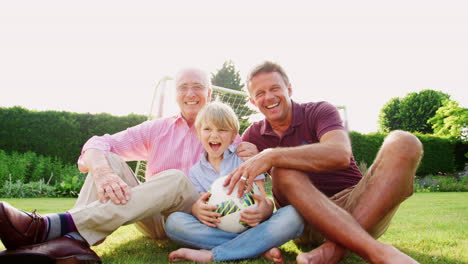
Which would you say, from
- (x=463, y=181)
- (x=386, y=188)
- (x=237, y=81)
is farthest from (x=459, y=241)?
(x=237, y=81)

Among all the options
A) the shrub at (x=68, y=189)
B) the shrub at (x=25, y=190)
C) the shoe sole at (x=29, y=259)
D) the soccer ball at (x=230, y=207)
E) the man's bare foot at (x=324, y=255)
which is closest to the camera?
the shoe sole at (x=29, y=259)

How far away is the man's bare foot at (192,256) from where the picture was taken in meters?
2.24

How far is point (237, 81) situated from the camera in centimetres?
2939

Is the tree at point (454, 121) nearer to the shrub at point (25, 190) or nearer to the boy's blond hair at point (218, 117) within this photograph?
the shrub at point (25, 190)

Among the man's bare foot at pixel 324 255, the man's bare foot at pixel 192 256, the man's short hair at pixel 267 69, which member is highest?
the man's short hair at pixel 267 69

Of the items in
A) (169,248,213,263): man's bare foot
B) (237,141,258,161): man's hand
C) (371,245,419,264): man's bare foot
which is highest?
(237,141,258,161): man's hand

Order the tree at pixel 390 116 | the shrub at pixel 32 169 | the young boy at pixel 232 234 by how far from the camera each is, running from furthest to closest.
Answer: the tree at pixel 390 116, the shrub at pixel 32 169, the young boy at pixel 232 234

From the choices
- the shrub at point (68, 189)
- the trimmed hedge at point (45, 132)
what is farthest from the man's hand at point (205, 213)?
the trimmed hedge at point (45, 132)

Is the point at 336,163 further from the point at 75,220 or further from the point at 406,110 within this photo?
the point at 406,110

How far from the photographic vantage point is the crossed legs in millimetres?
2082

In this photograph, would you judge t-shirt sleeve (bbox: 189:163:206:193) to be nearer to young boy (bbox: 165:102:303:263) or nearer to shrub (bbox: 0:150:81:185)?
young boy (bbox: 165:102:303:263)

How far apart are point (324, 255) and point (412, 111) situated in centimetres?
3112

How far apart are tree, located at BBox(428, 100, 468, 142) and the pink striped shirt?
18943 millimetres

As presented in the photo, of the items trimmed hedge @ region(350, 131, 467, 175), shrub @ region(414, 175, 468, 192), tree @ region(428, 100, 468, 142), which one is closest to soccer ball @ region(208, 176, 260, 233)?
shrub @ region(414, 175, 468, 192)
